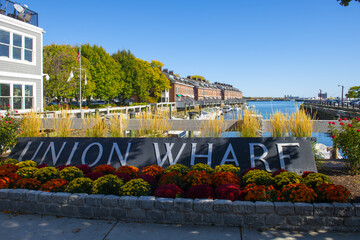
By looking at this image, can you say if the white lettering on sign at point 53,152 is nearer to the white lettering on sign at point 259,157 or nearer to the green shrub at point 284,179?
the white lettering on sign at point 259,157

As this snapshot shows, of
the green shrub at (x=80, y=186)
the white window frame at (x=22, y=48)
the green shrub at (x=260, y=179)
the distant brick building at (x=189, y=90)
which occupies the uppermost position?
the distant brick building at (x=189, y=90)

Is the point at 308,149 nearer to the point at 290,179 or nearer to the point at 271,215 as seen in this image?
the point at 290,179

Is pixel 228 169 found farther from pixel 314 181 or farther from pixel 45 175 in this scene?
pixel 45 175

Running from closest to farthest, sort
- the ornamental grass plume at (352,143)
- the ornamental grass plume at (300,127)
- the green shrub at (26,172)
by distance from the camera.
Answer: the green shrub at (26,172) → the ornamental grass plume at (352,143) → the ornamental grass plume at (300,127)

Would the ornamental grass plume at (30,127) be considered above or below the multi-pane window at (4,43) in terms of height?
below

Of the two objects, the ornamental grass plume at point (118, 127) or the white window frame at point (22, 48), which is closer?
the ornamental grass plume at point (118, 127)

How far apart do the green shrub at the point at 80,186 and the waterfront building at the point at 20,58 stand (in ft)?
43.1

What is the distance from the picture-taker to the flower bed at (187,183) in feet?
14.3

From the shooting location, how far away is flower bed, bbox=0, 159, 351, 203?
4.36 meters

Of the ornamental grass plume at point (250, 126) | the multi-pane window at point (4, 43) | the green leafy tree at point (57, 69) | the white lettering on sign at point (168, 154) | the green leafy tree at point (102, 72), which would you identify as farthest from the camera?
the green leafy tree at point (102, 72)

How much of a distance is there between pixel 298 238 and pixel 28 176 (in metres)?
4.99

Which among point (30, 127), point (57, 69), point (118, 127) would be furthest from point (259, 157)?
point (57, 69)

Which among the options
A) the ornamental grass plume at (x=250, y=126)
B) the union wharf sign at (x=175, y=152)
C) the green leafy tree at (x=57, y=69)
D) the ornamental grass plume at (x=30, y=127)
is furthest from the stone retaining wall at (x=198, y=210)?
the green leafy tree at (x=57, y=69)

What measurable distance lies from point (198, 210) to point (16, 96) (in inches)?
640
